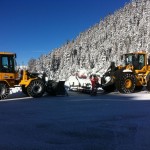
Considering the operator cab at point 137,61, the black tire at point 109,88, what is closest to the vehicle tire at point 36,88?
the black tire at point 109,88

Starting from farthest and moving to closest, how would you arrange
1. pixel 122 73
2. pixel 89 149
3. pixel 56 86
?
pixel 122 73 < pixel 56 86 < pixel 89 149

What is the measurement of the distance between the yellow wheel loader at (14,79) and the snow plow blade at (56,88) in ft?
1.99

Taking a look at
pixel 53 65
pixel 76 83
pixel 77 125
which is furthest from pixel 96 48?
pixel 77 125

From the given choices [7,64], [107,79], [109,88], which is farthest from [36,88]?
[109,88]

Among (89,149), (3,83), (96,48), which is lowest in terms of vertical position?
(89,149)

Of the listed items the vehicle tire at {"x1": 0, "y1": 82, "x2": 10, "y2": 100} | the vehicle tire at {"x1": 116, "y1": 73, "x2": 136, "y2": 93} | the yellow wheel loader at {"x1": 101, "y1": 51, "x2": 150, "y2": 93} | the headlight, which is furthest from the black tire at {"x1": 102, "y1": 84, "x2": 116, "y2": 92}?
the vehicle tire at {"x1": 0, "y1": 82, "x2": 10, "y2": 100}

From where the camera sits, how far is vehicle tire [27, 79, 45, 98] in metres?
20.0

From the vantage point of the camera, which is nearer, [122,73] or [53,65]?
[122,73]

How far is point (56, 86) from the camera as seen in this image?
21.1 m

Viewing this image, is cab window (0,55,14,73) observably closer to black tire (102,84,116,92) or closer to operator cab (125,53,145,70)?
black tire (102,84,116,92)

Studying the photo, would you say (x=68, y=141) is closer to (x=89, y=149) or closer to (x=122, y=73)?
(x=89, y=149)

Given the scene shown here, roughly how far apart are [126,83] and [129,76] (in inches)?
19.9

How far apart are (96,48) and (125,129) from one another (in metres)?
Answer: 115

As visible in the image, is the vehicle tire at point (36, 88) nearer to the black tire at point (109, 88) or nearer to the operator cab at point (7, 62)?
the operator cab at point (7, 62)
